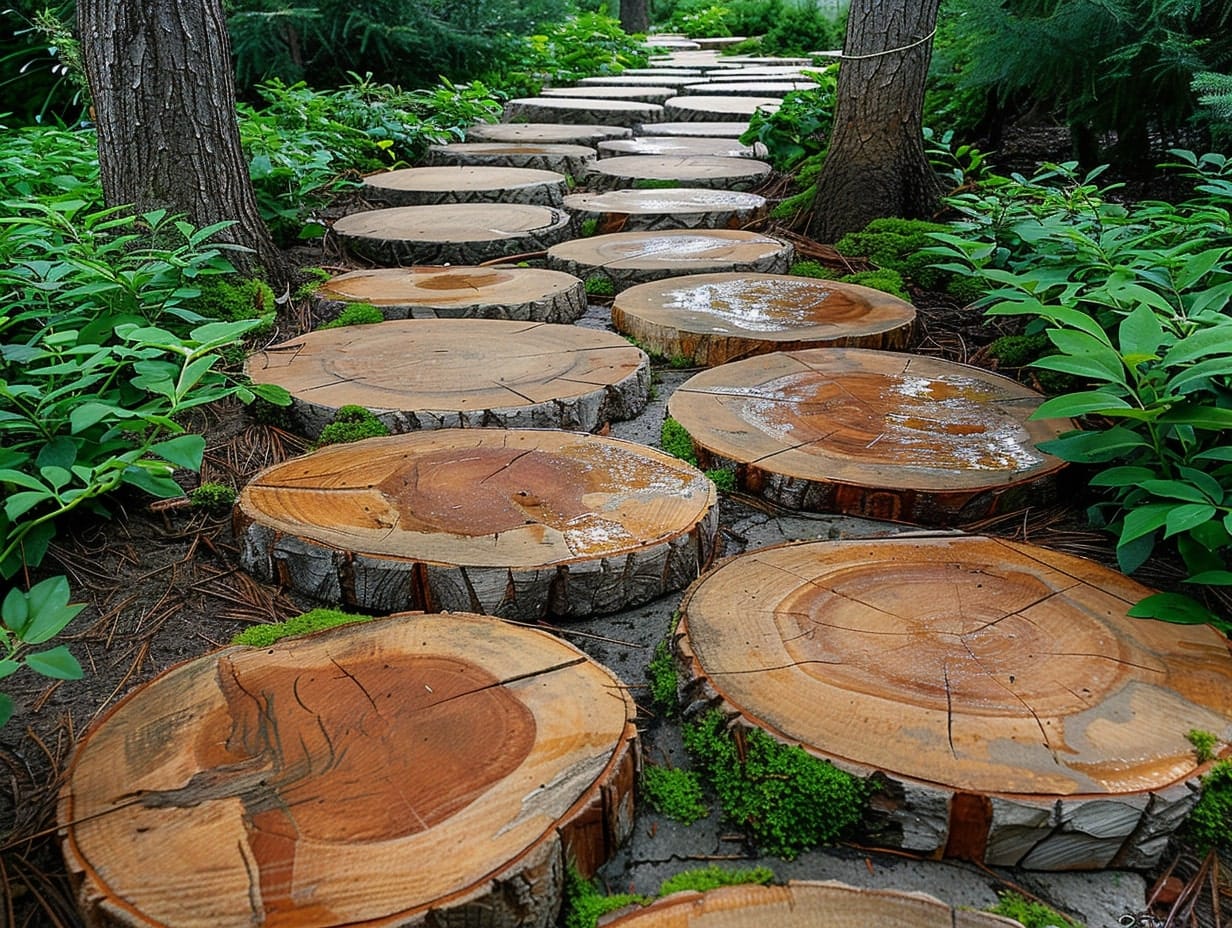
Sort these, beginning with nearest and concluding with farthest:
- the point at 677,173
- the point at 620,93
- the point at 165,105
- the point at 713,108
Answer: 1. the point at 165,105
2. the point at 677,173
3. the point at 713,108
4. the point at 620,93

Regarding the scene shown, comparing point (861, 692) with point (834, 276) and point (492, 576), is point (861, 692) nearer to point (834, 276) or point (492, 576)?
point (492, 576)

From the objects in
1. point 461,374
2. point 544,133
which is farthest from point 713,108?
point 461,374

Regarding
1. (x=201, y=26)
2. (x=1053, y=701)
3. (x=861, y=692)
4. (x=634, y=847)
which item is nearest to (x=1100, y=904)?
(x=1053, y=701)

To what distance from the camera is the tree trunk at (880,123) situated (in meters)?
4.00

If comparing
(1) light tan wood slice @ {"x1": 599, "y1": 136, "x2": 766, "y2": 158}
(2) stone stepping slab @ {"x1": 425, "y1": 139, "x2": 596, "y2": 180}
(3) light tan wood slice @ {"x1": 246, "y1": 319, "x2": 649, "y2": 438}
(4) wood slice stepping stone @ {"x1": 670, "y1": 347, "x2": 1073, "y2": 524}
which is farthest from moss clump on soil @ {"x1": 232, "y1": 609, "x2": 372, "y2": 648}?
(1) light tan wood slice @ {"x1": 599, "y1": 136, "x2": 766, "y2": 158}

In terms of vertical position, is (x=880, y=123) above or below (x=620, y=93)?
below

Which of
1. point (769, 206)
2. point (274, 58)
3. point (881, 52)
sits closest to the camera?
point (881, 52)

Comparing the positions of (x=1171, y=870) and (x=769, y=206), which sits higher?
(x=769, y=206)

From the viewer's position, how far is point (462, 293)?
137 inches

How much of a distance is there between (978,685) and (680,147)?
546cm

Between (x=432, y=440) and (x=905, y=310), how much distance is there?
1.92 metres

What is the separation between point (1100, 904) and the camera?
1330 mm

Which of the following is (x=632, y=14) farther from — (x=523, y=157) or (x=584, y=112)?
(x=523, y=157)

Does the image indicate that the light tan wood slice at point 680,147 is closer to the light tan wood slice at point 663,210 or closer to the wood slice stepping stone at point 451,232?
the light tan wood slice at point 663,210
